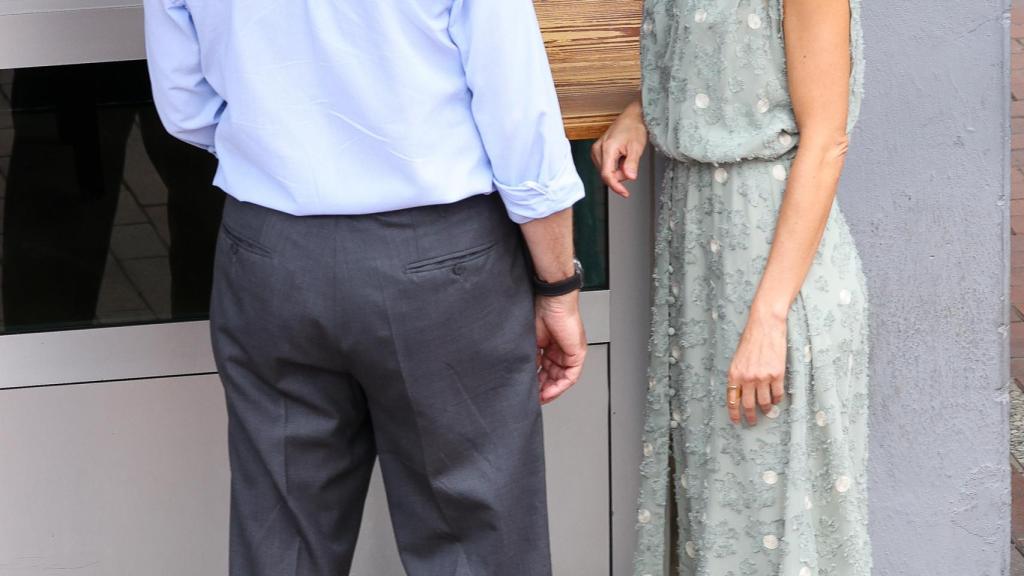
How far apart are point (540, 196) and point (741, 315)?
1.42ft

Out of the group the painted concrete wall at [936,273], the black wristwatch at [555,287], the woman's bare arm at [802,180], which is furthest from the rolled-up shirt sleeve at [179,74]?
the painted concrete wall at [936,273]

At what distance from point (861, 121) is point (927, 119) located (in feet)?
0.41

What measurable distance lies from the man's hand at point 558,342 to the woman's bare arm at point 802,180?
242 millimetres

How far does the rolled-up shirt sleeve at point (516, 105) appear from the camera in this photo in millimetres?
1713

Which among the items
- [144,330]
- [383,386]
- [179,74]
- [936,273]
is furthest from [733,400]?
[144,330]

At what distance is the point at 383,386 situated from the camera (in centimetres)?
189

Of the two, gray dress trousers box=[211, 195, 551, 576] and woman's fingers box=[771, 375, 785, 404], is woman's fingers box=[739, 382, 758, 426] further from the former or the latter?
gray dress trousers box=[211, 195, 551, 576]

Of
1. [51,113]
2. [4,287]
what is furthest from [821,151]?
[4,287]

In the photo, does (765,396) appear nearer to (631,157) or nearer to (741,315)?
(741,315)

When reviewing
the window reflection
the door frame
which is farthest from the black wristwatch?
the window reflection

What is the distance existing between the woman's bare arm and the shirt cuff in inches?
13.6

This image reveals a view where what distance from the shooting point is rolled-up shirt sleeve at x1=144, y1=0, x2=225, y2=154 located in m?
1.90

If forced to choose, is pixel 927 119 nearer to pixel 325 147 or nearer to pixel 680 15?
pixel 680 15

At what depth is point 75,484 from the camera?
2.88 m
